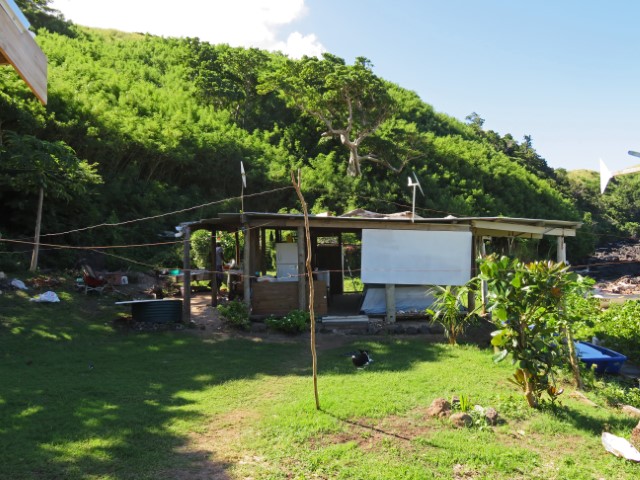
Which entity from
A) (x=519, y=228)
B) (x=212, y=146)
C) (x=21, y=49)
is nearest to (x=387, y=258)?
(x=519, y=228)

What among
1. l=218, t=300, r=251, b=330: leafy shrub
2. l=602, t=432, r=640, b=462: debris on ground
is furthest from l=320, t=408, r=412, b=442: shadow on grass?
l=218, t=300, r=251, b=330: leafy shrub

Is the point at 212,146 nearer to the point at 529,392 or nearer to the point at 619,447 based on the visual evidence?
the point at 529,392

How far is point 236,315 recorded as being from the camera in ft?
34.1

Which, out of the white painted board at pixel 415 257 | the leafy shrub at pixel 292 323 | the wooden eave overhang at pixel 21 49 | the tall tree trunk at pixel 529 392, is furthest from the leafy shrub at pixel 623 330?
the wooden eave overhang at pixel 21 49

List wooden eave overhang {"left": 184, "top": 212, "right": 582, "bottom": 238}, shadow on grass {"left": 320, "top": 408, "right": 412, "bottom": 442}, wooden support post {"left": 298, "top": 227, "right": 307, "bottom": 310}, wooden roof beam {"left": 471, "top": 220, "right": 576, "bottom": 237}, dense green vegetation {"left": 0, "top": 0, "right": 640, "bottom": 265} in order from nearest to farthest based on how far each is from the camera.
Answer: shadow on grass {"left": 320, "top": 408, "right": 412, "bottom": 442}, wooden eave overhang {"left": 184, "top": 212, "right": 582, "bottom": 238}, wooden support post {"left": 298, "top": 227, "right": 307, "bottom": 310}, wooden roof beam {"left": 471, "top": 220, "right": 576, "bottom": 237}, dense green vegetation {"left": 0, "top": 0, "right": 640, "bottom": 265}

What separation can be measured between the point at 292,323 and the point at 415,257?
3.34 metres

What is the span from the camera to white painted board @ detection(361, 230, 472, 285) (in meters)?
11.5

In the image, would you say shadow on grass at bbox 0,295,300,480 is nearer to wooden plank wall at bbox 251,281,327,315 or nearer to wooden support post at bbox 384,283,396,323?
wooden plank wall at bbox 251,281,327,315

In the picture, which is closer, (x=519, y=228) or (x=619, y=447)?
(x=619, y=447)

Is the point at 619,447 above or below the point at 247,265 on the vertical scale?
below

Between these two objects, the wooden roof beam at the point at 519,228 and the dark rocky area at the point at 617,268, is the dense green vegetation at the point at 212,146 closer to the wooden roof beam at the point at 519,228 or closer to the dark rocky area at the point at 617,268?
the dark rocky area at the point at 617,268

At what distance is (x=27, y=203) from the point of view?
14.9 meters

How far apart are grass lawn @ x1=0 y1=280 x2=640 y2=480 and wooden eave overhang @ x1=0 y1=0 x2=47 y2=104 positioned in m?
3.31

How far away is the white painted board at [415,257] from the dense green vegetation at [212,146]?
20.9 ft
